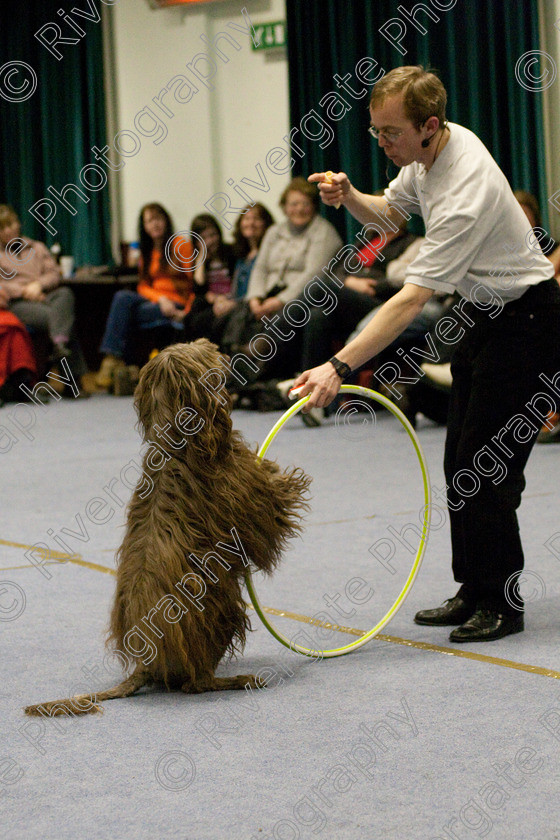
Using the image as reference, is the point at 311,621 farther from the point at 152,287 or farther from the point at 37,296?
the point at 37,296

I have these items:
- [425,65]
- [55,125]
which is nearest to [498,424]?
[425,65]

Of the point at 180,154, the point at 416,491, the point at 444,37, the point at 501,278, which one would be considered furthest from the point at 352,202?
the point at 180,154

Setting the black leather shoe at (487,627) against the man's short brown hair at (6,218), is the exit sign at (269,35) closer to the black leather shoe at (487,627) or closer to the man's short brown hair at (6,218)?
the man's short brown hair at (6,218)

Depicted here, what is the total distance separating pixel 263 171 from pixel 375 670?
6.49m

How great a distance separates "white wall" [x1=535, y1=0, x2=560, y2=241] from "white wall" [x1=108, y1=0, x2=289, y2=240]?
2212mm

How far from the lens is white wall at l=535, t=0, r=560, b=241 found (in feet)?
20.9

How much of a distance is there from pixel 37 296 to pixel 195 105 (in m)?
2.07

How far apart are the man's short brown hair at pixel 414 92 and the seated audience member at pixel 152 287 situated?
551 centimetres

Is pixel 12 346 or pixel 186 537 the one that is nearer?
pixel 186 537

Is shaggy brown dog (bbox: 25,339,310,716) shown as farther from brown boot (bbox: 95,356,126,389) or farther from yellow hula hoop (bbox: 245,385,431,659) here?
brown boot (bbox: 95,356,126,389)

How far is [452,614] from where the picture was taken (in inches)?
106

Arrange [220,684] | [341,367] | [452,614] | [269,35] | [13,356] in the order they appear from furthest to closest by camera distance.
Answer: [269,35] → [13,356] → [452,614] → [341,367] → [220,684]

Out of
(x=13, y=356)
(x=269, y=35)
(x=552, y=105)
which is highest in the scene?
(x=269, y=35)

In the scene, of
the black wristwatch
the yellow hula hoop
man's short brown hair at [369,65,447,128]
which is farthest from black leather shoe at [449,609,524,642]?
man's short brown hair at [369,65,447,128]
